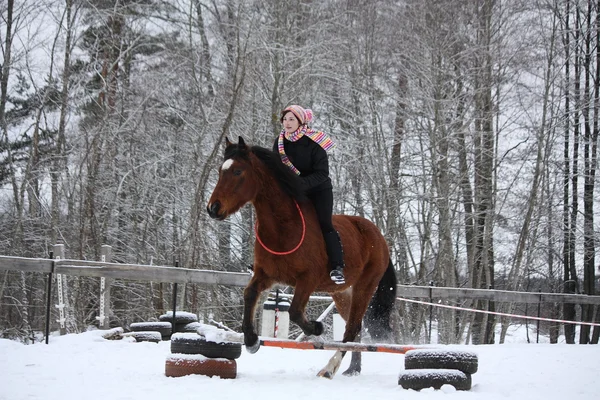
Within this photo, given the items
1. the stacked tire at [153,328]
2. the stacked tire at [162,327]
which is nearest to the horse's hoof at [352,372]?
the stacked tire at [162,327]

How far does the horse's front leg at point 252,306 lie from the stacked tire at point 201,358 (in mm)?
343

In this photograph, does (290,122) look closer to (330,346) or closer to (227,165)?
(227,165)


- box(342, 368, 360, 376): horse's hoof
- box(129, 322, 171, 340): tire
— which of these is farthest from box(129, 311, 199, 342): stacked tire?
box(342, 368, 360, 376): horse's hoof

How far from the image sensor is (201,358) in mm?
6086

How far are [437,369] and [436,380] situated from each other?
0.13 metres

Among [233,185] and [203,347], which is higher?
[233,185]

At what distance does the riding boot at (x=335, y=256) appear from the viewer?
6.12 metres

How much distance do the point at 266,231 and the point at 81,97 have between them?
1552cm

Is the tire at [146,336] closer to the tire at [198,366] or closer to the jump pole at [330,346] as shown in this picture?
the tire at [198,366]

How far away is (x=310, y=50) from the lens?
17.1 meters

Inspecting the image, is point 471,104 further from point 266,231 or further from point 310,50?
point 266,231

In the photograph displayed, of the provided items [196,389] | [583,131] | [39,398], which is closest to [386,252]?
[196,389]

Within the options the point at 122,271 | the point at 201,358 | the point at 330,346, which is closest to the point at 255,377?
the point at 201,358

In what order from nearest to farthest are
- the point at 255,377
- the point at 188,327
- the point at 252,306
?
the point at 252,306
the point at 255,377
the point at 188,327
